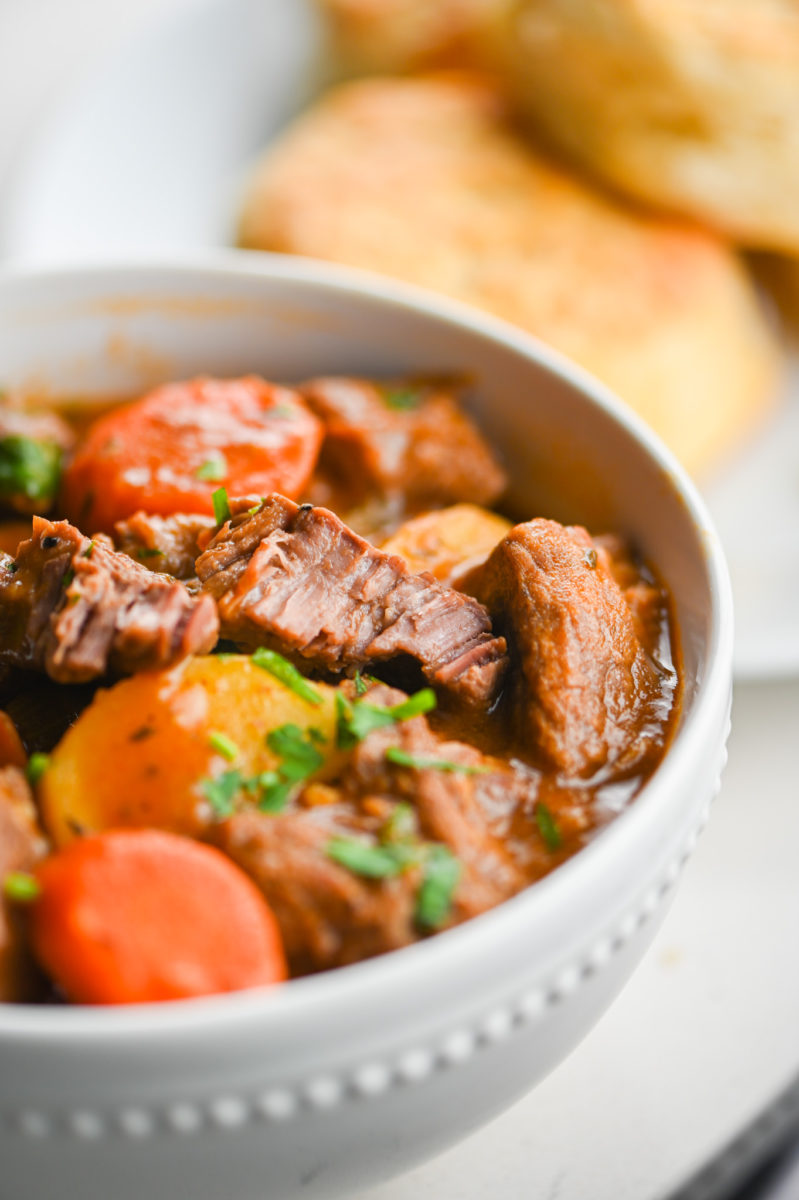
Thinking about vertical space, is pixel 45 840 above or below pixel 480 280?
below

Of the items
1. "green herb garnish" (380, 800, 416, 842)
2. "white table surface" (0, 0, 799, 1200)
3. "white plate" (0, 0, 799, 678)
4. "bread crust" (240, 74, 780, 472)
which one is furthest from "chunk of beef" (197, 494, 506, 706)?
"bread crust" (240, 74, 780, 472)

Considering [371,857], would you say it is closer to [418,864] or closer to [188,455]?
[418,864]

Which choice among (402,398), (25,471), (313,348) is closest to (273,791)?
(25,471)

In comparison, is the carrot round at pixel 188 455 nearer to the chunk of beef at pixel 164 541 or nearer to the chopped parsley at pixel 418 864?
the chunk of beef at pixel 164 541

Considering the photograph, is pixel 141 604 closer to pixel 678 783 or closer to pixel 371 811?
Result: pixel 371 811

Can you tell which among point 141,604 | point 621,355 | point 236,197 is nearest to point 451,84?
point 236,197

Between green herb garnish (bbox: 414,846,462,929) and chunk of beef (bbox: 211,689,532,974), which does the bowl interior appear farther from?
green herb garnish (bbox: 414,846,462,929)
